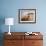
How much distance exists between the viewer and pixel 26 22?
4340 millimetres

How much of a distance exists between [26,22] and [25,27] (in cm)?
18

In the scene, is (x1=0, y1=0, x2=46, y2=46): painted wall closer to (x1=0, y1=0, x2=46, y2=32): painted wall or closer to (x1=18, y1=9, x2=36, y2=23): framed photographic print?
(x1=0, y1=0, x2=46, y2=32): painted wall

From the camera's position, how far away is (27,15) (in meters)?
4.33

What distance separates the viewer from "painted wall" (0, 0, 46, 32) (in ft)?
14.1

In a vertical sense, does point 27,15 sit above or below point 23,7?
below

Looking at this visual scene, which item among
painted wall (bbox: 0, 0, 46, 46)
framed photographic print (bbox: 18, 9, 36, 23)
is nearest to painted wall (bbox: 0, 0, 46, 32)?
painted wall (bbox: 0, 0, 46, 46)

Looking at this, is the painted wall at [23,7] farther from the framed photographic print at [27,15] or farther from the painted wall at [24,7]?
the framed photographic print at [27,15]

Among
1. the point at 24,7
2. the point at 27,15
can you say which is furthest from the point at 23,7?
the point at 27,15

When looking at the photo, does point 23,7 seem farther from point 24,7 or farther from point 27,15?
point 27,15

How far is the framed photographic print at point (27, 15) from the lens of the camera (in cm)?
431

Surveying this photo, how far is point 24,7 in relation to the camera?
4.31 m

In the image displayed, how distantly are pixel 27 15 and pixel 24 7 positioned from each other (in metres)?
0.30

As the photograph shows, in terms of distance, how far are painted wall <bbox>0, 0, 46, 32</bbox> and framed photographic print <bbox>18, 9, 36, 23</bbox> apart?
106 mm

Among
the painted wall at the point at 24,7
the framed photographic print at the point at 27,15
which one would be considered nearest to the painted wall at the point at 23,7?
the painted wall at the point at 24,7
